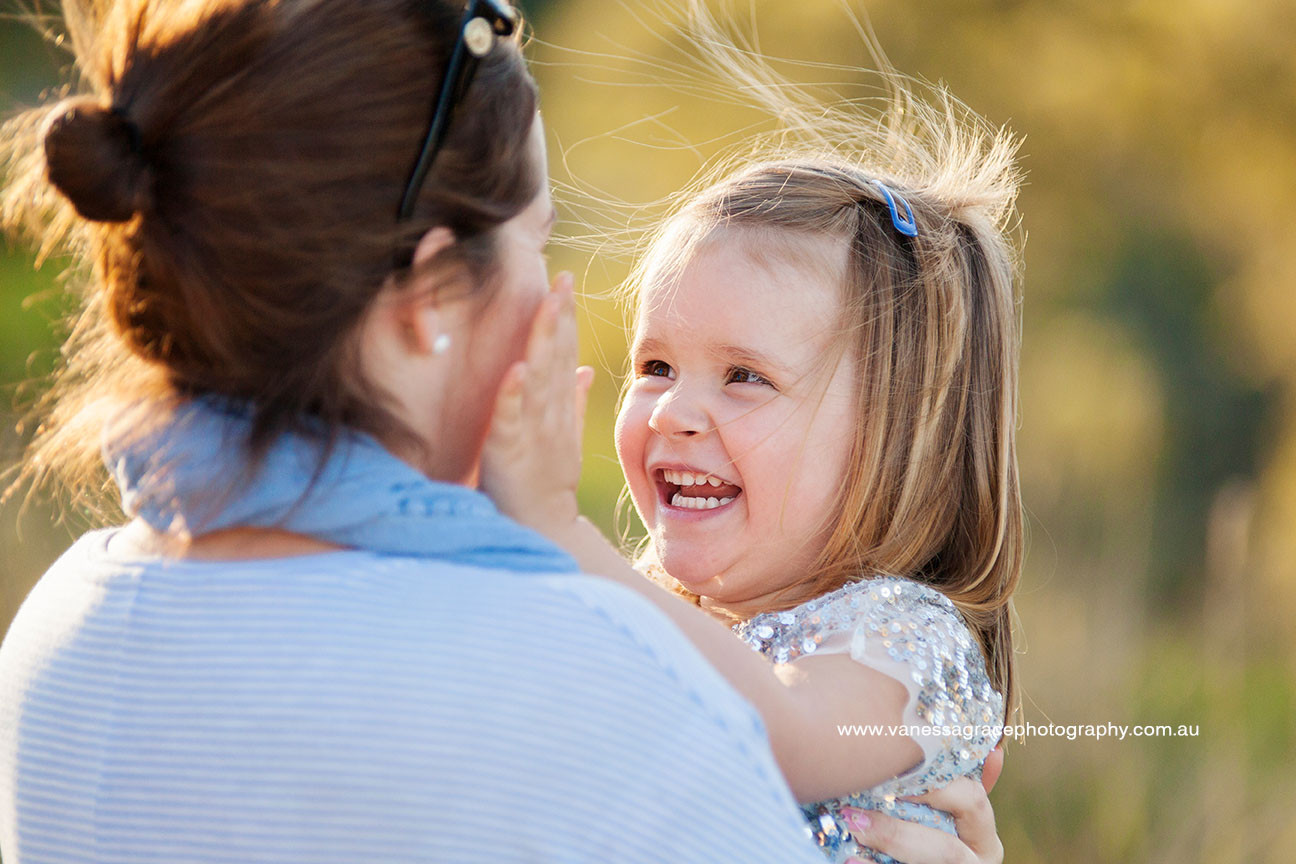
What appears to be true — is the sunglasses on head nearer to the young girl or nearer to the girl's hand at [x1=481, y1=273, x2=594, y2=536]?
the girl's hand at [x1=481, y1=273, x2=594, y2=536]

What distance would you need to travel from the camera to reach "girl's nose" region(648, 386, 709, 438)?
7.35 feet

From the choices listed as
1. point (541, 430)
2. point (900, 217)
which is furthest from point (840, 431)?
point (541, 430)

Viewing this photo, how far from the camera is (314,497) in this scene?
4.00 ft

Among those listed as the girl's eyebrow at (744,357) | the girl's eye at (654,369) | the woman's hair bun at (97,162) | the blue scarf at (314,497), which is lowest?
the girl's eye at (654,369)

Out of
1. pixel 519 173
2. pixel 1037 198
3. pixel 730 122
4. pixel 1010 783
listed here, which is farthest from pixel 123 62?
pixel 1037 198

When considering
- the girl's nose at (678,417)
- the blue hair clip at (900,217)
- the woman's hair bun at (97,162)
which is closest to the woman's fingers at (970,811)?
the girl's nose at (678,417)

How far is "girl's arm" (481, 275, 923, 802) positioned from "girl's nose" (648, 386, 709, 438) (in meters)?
0.48

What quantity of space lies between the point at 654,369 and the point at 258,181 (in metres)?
1.27

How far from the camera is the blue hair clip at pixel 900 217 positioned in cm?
238

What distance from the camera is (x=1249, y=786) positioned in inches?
165

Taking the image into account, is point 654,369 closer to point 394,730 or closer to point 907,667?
point 907,667

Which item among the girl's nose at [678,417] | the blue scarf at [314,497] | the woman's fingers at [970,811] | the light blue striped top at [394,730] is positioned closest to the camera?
the light blue striped top at [394,730]

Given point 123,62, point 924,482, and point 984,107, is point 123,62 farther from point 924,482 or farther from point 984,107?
point 984,107

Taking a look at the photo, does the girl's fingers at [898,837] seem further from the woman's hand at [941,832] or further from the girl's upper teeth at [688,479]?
the girl's upper teeth at [688,479]
